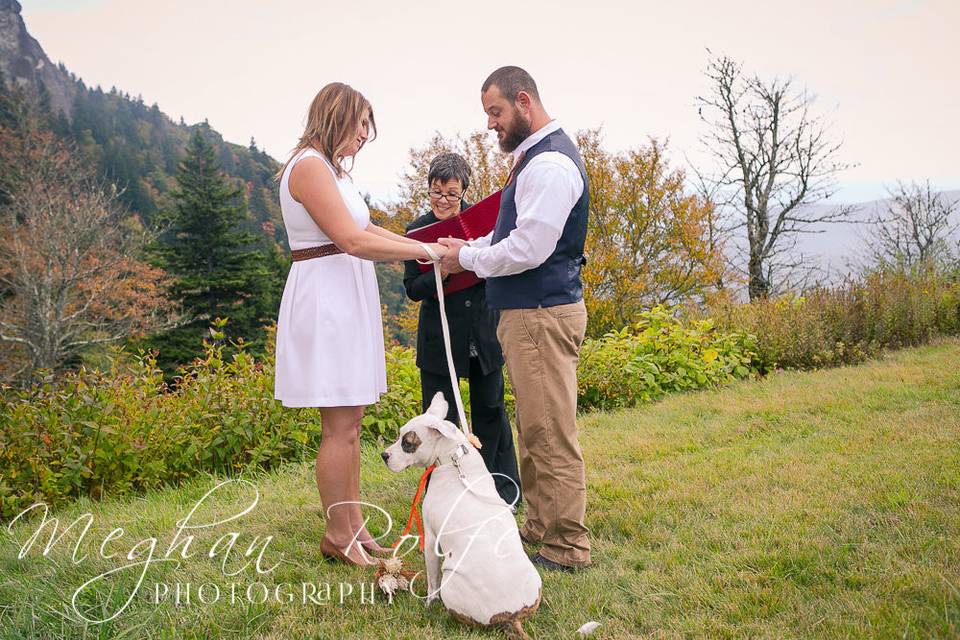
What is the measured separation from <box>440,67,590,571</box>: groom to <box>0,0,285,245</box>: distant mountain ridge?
1556 inches

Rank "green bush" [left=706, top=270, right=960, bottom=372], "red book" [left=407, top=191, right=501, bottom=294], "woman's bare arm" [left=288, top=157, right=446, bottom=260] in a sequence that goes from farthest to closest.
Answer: "green bush" [left=706, top=270, right=960, bottom=372] < "red book" [left=407, top=191, right=501, bottom=294] < "woman's bare arm" [left=288, top=157, right=446, bottom=260]

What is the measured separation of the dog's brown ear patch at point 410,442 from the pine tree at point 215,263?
32.8 metres

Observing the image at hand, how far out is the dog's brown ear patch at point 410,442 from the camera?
288cm

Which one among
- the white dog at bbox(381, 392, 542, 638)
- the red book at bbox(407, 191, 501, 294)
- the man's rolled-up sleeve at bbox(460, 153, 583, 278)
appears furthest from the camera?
the red book at bbox(407, 191, 501, 294)

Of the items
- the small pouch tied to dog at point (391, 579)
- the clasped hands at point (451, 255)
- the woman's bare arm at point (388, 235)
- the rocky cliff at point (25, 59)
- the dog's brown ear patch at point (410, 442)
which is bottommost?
the small pouch tied to dog at point (391, 579)

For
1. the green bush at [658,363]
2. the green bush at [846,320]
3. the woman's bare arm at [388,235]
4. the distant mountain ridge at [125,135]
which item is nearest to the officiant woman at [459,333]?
the woman's bare arm at [388,235]

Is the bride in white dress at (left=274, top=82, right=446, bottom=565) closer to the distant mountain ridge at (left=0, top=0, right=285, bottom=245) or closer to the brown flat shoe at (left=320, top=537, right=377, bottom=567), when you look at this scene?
the brown flat shoe at (left=320, top=537, right=377, bottom=567)

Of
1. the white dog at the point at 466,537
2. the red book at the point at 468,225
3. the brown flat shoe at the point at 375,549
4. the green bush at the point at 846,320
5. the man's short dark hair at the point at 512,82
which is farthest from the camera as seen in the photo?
the green bush at the point at 846,320

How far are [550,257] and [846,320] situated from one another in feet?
26.0

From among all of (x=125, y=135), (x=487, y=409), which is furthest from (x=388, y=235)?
(x=125, y=135)

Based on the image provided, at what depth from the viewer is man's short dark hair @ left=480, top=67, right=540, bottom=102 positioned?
328 centimetres

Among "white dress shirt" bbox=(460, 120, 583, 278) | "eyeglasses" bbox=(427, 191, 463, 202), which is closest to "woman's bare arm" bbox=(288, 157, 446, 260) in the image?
"white dress shirt" bbox=(460, 120, 583, 278)

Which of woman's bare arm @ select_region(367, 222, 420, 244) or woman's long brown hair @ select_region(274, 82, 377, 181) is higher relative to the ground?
woman's long brown hair @ select_region(274, 82, 377, 181)

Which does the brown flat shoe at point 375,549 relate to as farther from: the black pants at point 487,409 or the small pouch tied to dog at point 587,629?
the small pouch tied to dog at point 587,629
